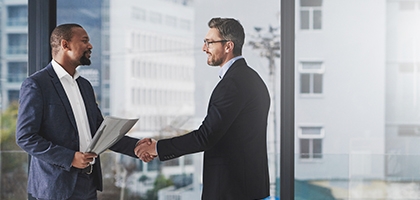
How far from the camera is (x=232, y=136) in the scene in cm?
247

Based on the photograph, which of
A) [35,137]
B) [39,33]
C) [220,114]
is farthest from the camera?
[39,33]

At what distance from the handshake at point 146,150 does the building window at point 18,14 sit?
959mm

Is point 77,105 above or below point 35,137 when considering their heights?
above

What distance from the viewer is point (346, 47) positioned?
285 centimetres

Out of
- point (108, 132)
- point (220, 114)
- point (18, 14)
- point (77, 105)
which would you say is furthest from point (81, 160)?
point (18, 14)

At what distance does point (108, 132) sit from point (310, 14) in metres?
1.23

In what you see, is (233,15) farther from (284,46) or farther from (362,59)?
(362,59)

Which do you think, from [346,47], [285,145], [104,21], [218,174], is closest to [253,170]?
[218,174]

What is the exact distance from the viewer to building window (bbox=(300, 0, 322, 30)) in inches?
112

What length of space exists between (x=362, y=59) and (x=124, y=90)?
4.18 ft

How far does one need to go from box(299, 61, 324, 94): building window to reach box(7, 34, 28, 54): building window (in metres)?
1.50

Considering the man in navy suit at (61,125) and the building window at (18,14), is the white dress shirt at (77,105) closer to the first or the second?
the man in navy suit at (61,125)

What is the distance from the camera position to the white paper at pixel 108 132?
2.27 metres

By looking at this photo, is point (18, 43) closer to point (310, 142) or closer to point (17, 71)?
point (17, 71)
